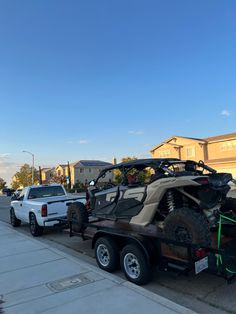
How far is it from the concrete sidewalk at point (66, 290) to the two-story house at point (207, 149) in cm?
3749

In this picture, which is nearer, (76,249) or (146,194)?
(146,194)

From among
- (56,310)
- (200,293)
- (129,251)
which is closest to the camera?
(56,310)

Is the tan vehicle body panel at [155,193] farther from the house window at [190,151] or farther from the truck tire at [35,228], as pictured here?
the house window at [190,151]

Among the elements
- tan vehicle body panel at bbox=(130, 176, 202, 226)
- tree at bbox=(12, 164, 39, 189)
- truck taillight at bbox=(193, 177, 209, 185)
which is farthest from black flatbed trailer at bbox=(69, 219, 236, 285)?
tree at bbox=(12, 164, 39, 189)

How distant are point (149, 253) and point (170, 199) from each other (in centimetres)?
117

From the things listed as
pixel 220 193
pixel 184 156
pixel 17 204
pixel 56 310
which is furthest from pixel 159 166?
pixel 184 156

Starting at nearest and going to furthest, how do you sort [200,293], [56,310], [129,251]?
[56,310], [200,293], [129,251]

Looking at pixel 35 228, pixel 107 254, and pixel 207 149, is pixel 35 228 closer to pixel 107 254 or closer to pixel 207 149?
pixel 107 254

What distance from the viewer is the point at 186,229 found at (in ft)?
17.0

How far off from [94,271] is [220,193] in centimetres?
281

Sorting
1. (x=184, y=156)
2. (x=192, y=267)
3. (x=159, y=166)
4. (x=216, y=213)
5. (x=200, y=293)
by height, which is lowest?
(x=200, y=293)

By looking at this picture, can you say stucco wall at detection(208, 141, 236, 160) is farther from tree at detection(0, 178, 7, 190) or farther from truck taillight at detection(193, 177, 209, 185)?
tree at detection(0, 178, 7, 190)

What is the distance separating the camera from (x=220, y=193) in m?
6.14

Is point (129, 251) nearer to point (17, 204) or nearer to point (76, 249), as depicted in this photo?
point (76, 249)
